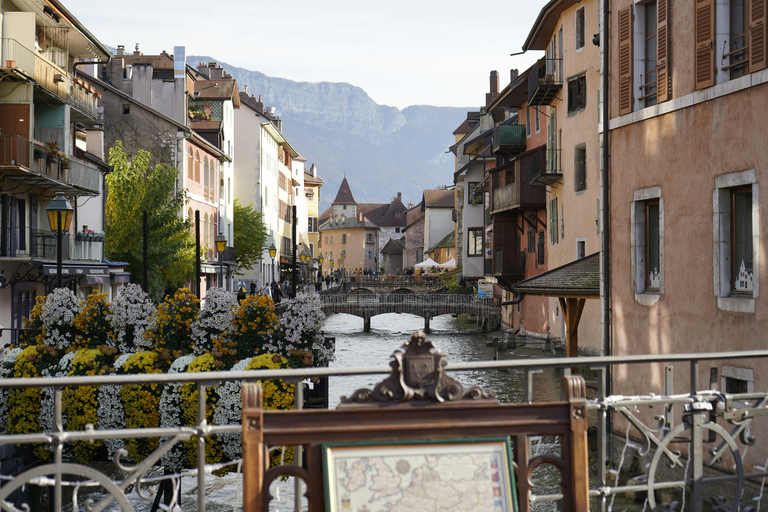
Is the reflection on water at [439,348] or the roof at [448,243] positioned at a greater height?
the roof at [448,243]

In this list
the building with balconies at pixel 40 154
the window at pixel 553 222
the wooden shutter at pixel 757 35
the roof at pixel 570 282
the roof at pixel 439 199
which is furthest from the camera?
the roof at pixel 439 199

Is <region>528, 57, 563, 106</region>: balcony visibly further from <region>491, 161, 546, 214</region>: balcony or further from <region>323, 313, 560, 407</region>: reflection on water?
<region>323, 313, 560, 407</region>: reflection on water

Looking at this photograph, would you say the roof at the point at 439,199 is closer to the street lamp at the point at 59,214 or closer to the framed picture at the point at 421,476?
the street lamp at the point at 59,214

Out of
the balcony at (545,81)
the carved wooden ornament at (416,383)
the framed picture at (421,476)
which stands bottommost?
the framed picture at (421,476)

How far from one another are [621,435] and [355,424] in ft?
39.8

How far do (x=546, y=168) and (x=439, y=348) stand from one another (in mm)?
10008

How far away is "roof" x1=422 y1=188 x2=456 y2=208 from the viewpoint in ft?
353

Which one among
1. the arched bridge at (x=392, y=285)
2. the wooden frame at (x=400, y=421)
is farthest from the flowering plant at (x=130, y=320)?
the arched bridge at (x=392, y=285)

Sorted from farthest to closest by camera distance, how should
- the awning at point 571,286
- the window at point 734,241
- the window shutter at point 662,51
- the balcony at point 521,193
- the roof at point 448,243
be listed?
the roof at point 448,243 → the balcony at point 521,193 → the awning at point 571,286 → the window shutter at point 662,51 → the window at point 734,241

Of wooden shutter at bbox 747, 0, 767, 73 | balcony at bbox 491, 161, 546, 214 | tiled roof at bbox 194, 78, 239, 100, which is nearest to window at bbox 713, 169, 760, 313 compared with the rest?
wooden shutter at bbox 747, 0, 767, 73

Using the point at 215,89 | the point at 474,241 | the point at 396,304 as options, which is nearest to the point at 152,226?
the point at 215,89

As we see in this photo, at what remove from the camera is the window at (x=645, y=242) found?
46.1 feet

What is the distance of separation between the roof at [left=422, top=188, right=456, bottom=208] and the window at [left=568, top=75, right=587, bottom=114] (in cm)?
7389

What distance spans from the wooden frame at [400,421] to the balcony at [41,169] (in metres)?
22.6
